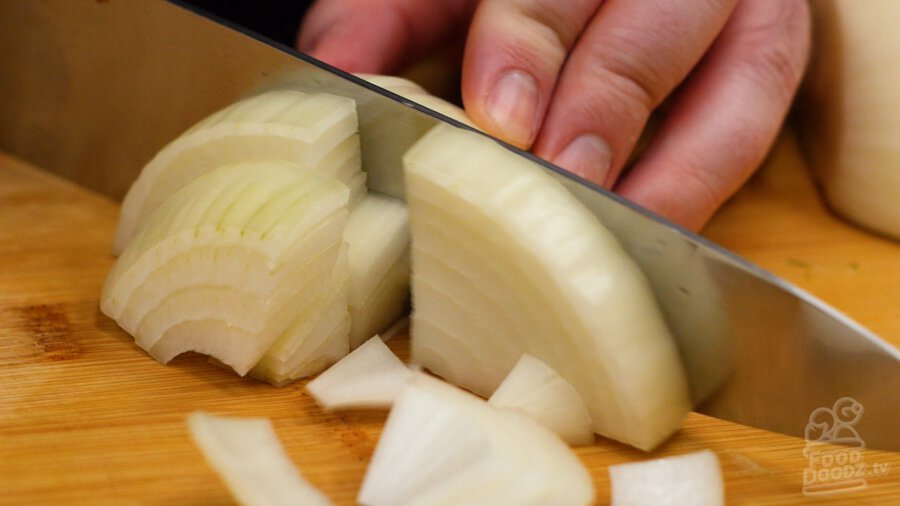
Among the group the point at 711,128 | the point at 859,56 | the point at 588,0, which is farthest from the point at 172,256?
the point at 859,56

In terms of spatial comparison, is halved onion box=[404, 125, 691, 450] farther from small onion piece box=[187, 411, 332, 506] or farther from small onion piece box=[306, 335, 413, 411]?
small onion piece box=[187, 411, 332, 506]

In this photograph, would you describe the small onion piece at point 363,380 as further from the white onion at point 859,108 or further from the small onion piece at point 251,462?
the white onion at point 859,108

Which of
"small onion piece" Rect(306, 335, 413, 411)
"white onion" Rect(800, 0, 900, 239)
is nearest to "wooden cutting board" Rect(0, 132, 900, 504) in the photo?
"small onion piece" Rect(306, 335, 413, 411)

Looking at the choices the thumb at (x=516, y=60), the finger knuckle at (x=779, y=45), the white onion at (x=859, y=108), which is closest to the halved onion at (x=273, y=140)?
the thumb at (x=516, y=60)

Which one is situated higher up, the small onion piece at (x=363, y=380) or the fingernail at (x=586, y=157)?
the fingernail at (x=586, y=157)

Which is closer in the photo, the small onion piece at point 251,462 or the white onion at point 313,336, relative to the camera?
the small onion piece at point 251,462

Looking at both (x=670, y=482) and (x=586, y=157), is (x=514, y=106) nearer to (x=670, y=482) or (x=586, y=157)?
(x=586, y=157)

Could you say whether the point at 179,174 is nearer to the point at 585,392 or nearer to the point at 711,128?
the point at 585,392
